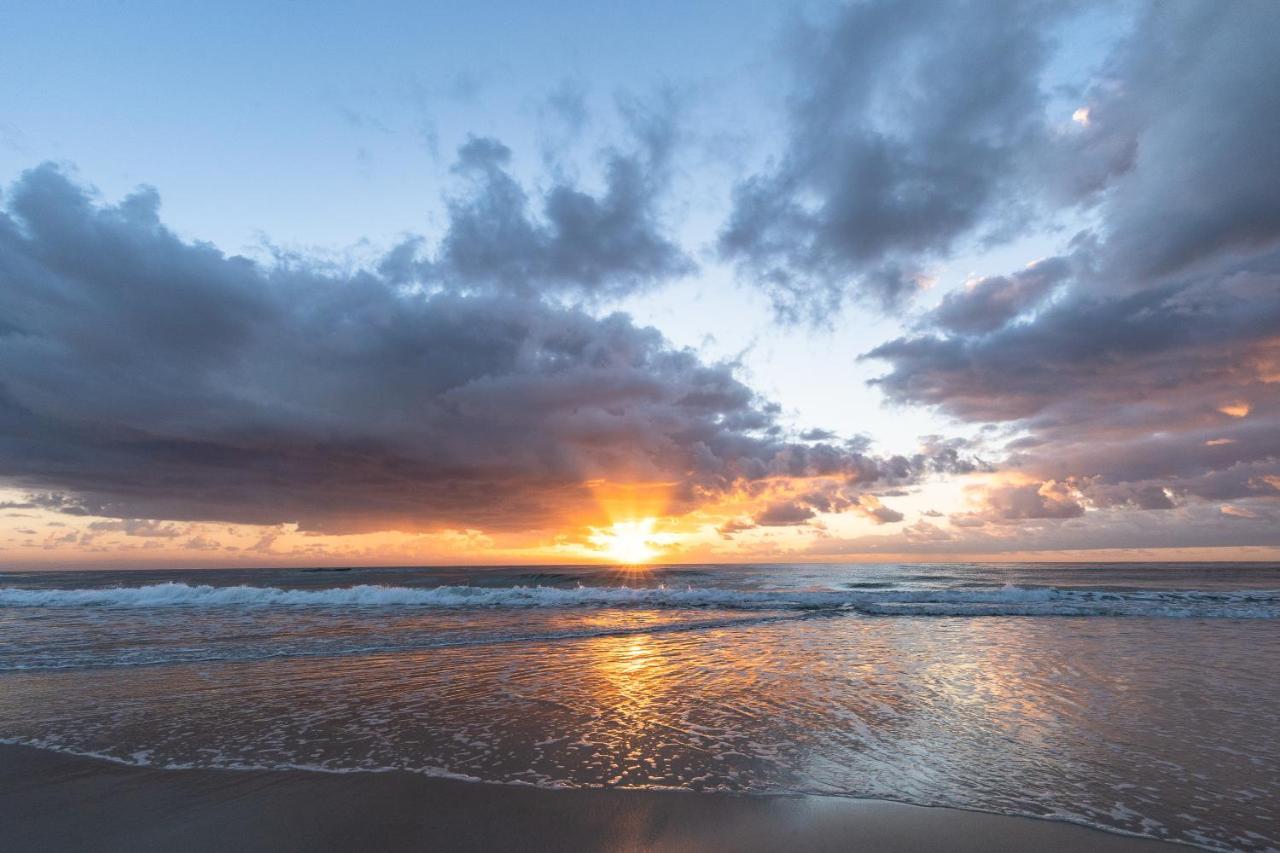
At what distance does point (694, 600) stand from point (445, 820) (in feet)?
100

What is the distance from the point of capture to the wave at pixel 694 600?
2906cm

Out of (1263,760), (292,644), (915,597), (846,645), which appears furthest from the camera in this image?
(915,597)

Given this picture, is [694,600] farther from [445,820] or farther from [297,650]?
[445,820]

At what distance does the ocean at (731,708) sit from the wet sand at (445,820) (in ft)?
1.21

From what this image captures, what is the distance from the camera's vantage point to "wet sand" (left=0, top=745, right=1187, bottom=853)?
17.3ft

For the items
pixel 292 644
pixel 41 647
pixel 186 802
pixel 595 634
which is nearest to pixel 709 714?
pixel 186 802

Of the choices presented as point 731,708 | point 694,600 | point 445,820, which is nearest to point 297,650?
point 731,708

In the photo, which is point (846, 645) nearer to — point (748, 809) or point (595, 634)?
point (595, 634)

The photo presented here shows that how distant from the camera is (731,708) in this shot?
9875 mm

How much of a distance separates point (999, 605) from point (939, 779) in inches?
1159

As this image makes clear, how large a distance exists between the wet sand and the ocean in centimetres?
37

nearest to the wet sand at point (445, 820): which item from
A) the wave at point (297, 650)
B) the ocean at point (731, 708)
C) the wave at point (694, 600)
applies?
the ocean at point (731, 708)

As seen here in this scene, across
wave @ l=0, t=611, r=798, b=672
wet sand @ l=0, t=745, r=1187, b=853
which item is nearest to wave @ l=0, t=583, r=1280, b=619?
wave @ l=0, t=611, r=798, b=672

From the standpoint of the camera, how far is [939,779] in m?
6.52
